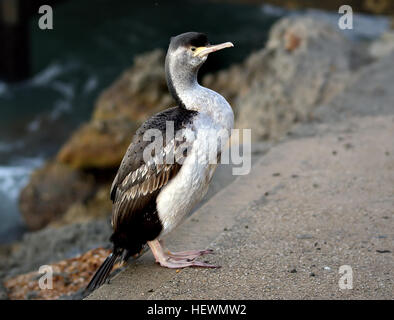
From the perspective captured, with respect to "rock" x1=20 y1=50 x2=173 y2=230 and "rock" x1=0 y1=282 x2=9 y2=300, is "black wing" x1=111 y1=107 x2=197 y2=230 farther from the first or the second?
"rock" x1=20 y1=50 x2=173 y2=230

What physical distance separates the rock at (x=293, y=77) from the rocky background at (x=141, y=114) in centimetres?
2

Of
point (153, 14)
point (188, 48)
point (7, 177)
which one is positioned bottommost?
point (7, 177)

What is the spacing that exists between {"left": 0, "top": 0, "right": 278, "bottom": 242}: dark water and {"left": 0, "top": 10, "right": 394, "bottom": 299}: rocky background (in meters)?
2.04

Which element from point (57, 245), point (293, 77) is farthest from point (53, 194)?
point (293, 77)

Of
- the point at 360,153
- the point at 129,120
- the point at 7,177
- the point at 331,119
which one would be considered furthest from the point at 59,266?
the point at 7,177

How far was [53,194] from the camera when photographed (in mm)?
12055

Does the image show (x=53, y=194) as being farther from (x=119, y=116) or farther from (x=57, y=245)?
(x=57, y=245)

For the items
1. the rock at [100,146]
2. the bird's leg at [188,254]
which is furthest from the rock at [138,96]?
the bird's leg at [188,254]

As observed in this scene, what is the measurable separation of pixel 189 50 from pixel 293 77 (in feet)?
20.3

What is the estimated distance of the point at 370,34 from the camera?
18594 mm

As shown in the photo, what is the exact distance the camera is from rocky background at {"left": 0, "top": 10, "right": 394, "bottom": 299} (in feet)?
24.2

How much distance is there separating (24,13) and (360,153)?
1542 centimetres

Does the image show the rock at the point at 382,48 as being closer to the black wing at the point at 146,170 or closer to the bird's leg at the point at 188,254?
the bird's leg at the point at 188,254
